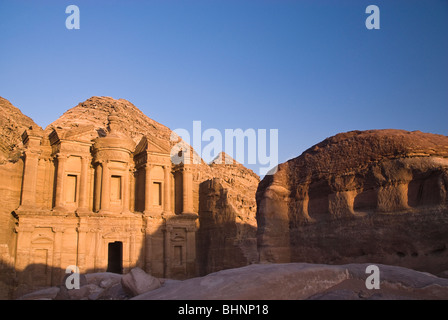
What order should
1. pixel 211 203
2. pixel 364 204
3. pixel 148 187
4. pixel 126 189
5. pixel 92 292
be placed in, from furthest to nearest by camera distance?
1. pixel 211 203
2. pixel 148 187
3. pixel 126 189
4. pixel 92 292
5. pixel 364 204

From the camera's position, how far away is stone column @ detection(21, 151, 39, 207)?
24688 millimetres

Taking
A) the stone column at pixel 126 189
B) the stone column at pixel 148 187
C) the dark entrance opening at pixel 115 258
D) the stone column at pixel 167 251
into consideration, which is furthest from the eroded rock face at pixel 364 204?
the dark entrance opening at pixel 115 258

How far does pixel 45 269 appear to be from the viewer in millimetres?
24094

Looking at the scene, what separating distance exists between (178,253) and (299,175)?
915 inches

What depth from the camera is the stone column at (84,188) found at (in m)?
26.9

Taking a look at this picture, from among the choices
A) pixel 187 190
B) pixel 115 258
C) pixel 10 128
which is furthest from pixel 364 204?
pixel 10 128

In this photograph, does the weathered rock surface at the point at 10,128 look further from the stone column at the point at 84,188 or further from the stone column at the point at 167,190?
the stone column at the point at 167,190

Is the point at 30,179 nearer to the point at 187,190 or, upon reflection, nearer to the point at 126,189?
the point at 126,189

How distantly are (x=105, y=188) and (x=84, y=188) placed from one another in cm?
154

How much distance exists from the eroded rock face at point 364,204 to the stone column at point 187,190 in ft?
75.1

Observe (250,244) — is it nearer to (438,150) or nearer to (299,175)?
(299,175)

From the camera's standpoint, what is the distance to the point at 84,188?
27.5 meters

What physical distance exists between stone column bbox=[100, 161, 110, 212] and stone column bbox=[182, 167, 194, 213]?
6.38 meters
